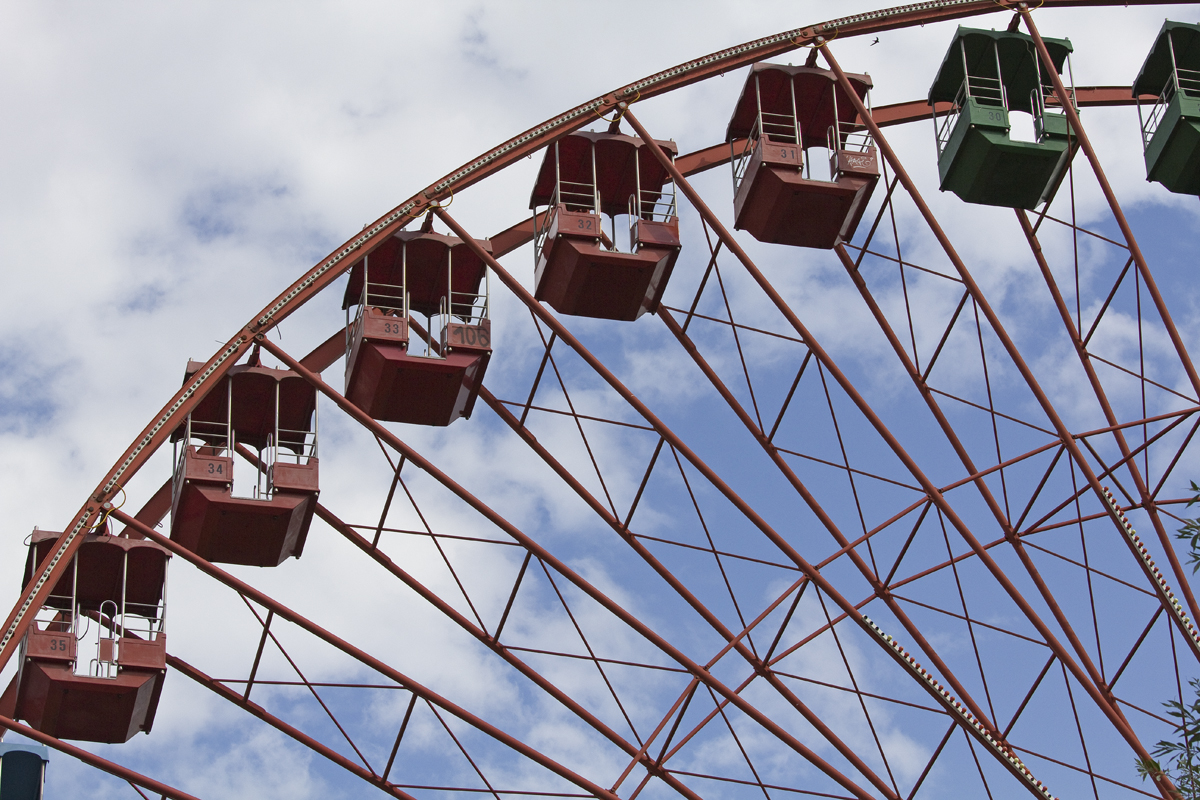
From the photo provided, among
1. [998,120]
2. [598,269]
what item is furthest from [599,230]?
[998,120]

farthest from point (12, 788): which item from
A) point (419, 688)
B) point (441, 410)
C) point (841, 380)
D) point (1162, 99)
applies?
point (1162, 99)

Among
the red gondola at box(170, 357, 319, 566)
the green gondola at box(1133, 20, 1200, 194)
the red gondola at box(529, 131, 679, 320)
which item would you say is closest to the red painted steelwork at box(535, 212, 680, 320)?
the red gondola at box(529, 131, 679, 320)

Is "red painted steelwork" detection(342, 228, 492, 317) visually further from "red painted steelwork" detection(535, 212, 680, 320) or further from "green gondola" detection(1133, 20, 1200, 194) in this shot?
"green gondola" detection(1133, 20, 1200, 194)

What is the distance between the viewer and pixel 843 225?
33812 mm

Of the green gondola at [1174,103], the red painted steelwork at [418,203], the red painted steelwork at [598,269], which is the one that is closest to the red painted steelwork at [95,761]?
the red painted steelwork at [418,203]

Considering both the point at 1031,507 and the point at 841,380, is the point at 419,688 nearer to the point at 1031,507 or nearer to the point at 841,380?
the point at 841,380

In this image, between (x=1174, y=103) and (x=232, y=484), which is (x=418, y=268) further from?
(x=1174, y=103)

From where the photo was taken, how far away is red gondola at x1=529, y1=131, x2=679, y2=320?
32.8m

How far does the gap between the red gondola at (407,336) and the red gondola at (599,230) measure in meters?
1.47

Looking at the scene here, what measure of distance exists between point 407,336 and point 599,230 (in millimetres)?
3986

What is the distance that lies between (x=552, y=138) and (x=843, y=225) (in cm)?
569

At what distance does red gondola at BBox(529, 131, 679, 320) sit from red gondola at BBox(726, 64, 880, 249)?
1.57 meters

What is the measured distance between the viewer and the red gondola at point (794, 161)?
110 feet

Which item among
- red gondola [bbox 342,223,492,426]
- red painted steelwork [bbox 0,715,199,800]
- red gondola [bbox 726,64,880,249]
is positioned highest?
red gondola [bbox 726,64,880,249]
